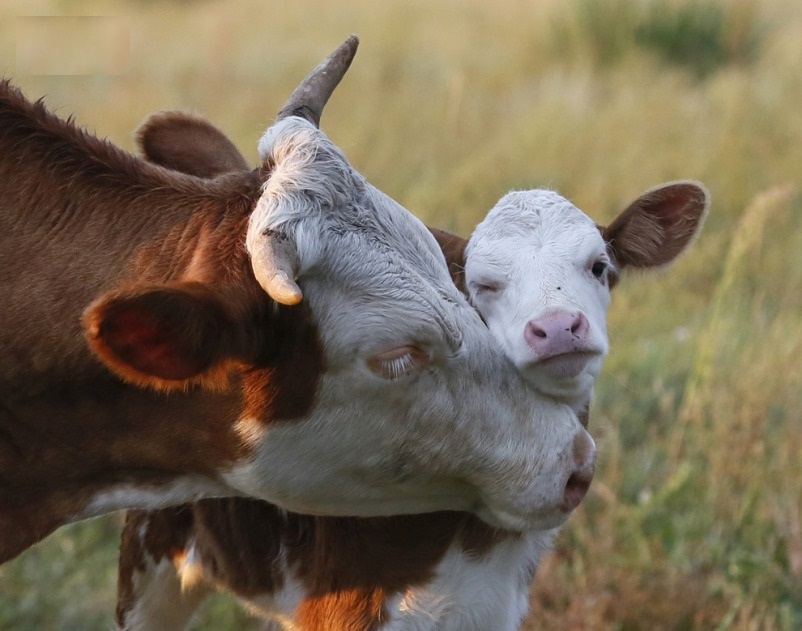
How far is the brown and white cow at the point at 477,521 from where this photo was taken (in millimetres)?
3150

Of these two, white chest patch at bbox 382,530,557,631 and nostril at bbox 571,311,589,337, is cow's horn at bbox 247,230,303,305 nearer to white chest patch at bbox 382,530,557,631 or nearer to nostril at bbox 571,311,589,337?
nostril at bbox 571,311,589,337

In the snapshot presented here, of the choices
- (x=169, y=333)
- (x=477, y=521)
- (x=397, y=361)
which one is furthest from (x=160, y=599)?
(x=169, y=333)

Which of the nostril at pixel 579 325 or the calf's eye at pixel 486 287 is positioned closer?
the nostril at pixel 579 325

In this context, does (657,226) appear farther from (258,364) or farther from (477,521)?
(258,364)

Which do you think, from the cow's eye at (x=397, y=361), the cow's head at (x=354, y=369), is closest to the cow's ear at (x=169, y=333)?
the cow's head at (x=354, y=369)

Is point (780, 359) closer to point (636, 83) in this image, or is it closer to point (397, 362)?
point (397, 362)

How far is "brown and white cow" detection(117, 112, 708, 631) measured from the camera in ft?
10.3

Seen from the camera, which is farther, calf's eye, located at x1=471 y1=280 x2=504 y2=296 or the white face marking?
calf's eye, located at x1=471 y1=280 x2=504 y2=296

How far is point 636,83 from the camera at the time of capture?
1118 cm

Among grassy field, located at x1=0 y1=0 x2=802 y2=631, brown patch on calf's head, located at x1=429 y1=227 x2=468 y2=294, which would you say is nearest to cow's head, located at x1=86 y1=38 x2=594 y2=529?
brown patch on calf's head, located at x1=429 y1=227 x2=468 y2=294

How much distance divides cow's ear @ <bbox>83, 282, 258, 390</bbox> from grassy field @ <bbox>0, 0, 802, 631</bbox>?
3.68 ft

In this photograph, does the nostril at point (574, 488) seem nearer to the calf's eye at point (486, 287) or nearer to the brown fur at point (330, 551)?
the brown fur at point (330, 551)

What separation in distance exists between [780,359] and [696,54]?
6.30 meters

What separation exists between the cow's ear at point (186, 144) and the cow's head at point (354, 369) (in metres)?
0.81
